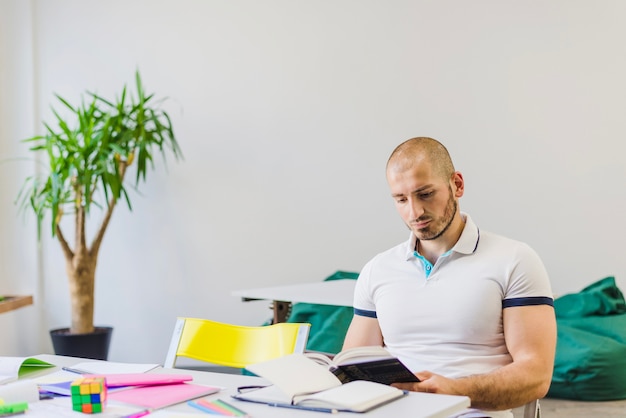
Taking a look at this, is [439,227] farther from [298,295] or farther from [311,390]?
[298,295]

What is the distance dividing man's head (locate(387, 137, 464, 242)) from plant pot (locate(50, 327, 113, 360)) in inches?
131

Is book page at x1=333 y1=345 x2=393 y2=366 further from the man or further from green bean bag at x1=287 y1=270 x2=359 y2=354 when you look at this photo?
green bean bag at x1=287 y1=270 x2=359 y2=354

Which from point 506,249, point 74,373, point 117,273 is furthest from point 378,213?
point 74,373

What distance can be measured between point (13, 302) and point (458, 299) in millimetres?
3925

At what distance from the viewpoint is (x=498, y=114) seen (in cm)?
501

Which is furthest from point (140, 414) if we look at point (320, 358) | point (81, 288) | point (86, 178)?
point (81, 288)

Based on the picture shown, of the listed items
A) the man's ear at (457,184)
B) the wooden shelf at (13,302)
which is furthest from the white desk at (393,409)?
the wooden shelf at (13,302)

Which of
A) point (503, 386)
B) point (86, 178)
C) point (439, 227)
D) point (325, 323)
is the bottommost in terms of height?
point (325, 323)

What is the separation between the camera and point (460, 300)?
7.04 ft

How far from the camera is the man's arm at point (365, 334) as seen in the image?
7.70 feet

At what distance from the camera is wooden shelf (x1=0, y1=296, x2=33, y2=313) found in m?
5.19

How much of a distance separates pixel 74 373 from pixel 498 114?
11.8 feet

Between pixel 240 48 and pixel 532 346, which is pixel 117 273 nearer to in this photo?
pixel 240 48

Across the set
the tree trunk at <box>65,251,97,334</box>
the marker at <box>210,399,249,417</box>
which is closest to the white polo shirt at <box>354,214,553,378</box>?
the marker at <box>210,399,249,417</box>
